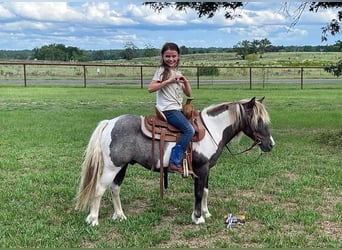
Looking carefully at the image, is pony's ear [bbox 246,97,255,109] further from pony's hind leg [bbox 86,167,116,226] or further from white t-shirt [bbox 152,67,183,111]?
pony's hind leg [bbox 86,167,116,226]

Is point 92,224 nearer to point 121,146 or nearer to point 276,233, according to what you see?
point 121,146

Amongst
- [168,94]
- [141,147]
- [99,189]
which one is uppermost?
[168,94]

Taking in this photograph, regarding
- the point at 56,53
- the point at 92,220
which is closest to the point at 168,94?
the point at 92,220

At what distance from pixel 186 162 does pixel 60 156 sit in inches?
178

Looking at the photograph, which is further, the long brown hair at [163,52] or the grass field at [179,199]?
the long brown hair at [163,52]

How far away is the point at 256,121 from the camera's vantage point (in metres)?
5.00

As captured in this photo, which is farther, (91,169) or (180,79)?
(91,169)

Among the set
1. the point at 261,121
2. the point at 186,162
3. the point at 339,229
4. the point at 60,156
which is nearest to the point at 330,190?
the point at 339,229

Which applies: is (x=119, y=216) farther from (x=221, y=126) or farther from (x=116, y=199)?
(x=221, y=126)

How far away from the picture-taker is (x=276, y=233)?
181 inches

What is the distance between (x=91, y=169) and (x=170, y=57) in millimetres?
1511

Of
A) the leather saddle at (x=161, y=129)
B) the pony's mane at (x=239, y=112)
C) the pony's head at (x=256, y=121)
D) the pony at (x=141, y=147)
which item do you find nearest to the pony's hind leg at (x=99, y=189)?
the pony at (x=141, y=147)

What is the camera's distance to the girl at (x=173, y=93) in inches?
188

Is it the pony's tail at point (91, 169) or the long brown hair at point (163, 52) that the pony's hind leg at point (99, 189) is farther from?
the long brown hair at point (163, 52)
